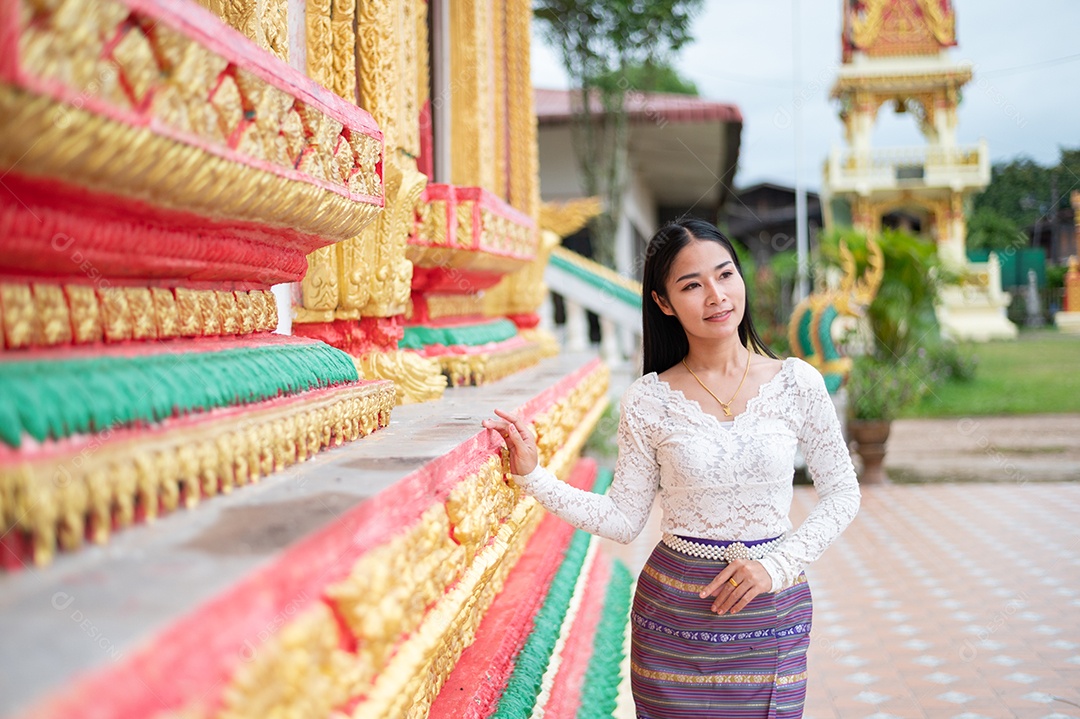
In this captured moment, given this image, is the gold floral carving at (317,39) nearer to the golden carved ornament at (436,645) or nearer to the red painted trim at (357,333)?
the red painted trim at (357,333)

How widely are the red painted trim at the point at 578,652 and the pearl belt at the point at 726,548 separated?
639mm

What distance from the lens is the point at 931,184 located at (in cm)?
1958

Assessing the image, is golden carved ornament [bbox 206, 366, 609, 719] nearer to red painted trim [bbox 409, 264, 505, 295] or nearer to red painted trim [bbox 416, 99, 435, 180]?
red painted trim [bbox 409, 264, 505, 295]

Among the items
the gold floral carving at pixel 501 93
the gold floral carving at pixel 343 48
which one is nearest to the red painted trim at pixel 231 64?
the gold floral carving at pixel 343 48

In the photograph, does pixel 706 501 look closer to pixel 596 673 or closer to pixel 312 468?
pixel 312 468

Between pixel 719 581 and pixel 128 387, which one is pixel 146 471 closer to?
pixel 128 387

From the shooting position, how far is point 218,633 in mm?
744

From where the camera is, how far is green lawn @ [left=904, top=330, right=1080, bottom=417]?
Answer: 10781 mm

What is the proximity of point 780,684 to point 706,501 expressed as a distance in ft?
1.19

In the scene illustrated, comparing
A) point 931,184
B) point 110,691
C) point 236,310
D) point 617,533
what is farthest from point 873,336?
point 931,184

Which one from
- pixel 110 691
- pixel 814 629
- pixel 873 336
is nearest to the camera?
pixel 110 691

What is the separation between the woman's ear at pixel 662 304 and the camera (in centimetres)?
A: 193

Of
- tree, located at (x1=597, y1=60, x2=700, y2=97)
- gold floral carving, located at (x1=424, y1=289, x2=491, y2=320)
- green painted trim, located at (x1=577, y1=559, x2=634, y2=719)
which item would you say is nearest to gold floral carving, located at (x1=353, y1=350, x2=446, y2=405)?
gold floral carving, located at (x1=424, y1=289, x2=491, y2=320)

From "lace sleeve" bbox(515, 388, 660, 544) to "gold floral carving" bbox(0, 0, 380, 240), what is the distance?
0.82 meters
